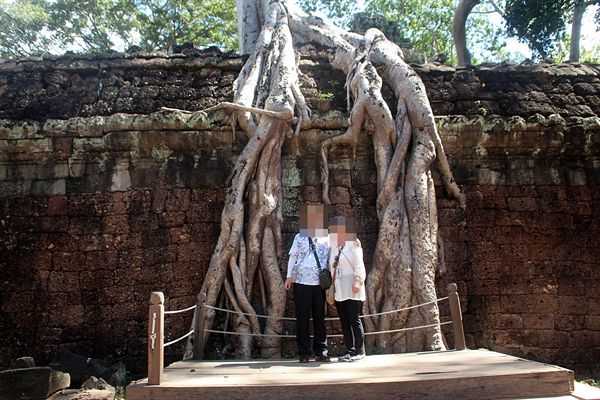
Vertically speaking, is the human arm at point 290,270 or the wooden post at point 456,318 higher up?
the human arm at point 290,270

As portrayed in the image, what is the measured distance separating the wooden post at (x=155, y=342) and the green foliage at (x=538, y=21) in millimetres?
8744

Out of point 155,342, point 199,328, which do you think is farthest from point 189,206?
point 155,342

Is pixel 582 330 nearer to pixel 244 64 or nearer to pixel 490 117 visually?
pixel 490 117

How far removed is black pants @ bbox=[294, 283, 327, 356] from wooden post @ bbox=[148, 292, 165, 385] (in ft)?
3.44

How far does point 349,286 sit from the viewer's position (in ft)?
12.8

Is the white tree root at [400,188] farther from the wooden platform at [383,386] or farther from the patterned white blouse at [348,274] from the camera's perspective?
the wooden platform at [383,386]

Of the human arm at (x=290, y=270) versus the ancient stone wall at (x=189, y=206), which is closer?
the human arm at (x=290, y=270)

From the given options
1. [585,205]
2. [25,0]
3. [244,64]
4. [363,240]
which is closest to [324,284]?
[363,240]

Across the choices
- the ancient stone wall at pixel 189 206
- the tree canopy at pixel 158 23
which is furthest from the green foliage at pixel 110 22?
the ancient stone wall at pixel 189 206

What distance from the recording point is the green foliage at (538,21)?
942 cm

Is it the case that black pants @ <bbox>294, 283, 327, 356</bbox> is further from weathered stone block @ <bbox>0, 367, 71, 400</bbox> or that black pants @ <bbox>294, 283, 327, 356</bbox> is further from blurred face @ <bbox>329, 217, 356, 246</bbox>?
weathered stone block @ <bbox>0, 367, 71, 400</bbox>

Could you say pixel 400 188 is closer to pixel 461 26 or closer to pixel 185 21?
pixel 461 26

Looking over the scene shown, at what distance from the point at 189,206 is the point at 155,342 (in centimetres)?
236

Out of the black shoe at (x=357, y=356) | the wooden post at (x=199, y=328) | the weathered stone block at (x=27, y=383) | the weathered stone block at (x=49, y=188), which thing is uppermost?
the weathered stone block at (x=49, y=188)
